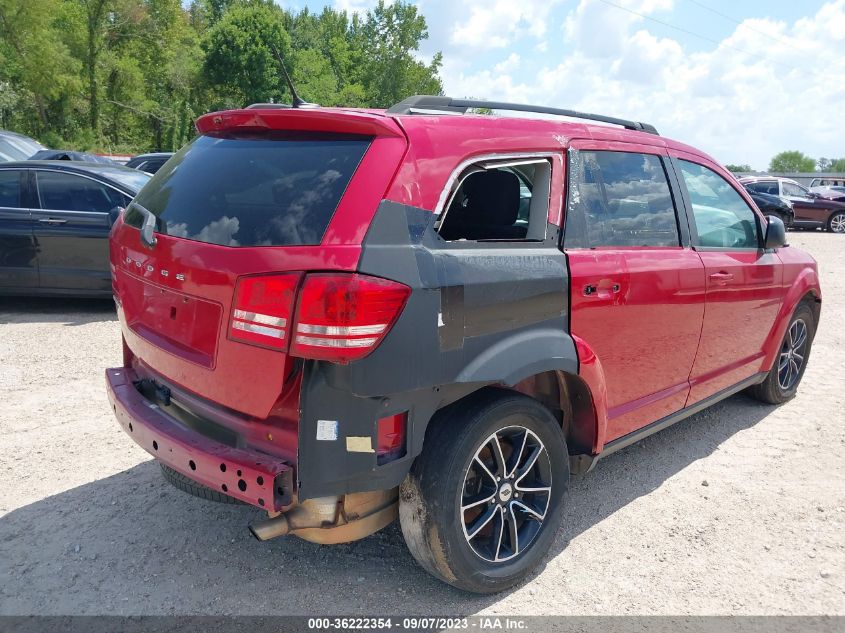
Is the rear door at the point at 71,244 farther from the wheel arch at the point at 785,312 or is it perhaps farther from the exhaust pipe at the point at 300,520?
the wheel arch at the point at 785,312

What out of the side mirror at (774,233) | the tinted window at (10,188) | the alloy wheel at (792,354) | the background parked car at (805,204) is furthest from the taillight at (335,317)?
the background parked car at (805,204)

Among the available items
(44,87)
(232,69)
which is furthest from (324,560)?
(232,69)

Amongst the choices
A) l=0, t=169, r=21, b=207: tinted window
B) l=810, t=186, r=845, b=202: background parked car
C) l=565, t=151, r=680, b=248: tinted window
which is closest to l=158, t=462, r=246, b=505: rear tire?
l=565, t=151, r=680, b=248: tinted window

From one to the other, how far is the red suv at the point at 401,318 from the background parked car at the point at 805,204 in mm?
19099

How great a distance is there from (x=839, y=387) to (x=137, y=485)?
5377mm

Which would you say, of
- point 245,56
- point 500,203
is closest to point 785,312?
point 500,203

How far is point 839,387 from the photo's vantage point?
18.4ft

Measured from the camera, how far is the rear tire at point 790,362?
495 centimetres

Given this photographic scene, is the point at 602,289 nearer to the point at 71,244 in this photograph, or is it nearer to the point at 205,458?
the point at 205,458

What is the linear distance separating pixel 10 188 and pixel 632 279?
673 cm

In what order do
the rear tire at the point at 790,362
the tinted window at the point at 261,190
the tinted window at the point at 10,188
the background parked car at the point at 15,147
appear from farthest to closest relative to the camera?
the background parked car at the point at 15,147 < the tinted window at the point at 10,188 < the rear tire at the point at 790,362 < the tinted window at the point at 261,190

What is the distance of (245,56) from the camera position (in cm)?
4275

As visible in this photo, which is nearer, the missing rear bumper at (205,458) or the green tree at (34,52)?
the missing rear bumper at (205,458)

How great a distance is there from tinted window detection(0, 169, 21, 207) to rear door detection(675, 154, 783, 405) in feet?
21.6
